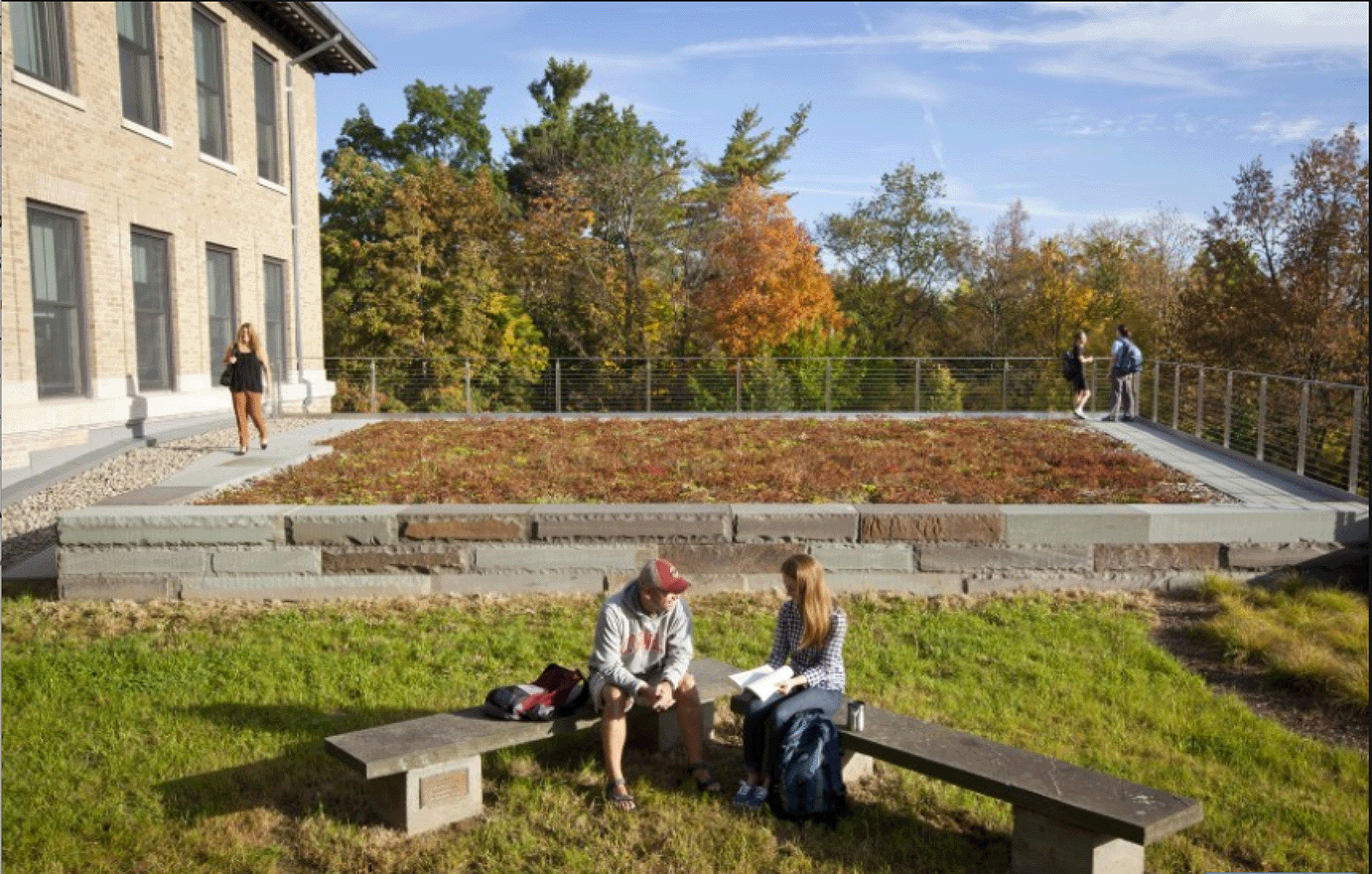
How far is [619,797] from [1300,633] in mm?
5342

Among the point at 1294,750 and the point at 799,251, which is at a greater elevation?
the point at 799,251

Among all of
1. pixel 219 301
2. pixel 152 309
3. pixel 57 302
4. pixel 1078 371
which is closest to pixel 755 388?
pixel 1078 371

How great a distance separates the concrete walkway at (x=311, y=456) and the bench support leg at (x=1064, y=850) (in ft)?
20.2

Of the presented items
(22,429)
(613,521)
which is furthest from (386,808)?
(22,429)

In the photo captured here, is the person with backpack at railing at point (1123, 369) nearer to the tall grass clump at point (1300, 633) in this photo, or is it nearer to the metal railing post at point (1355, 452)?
the metal railing post at point (1355, 452)

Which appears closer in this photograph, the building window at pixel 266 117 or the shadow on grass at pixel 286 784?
the shadow on grass at pixel 286 784

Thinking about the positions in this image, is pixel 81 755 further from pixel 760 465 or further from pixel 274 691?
pixel 760 465

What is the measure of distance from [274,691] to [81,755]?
1191 millimetres

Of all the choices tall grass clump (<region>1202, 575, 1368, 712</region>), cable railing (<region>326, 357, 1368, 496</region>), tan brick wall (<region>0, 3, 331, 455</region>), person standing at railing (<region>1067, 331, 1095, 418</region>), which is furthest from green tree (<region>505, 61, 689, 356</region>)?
tall grass clump (<region>1202, 575, 1368, 712</region>)

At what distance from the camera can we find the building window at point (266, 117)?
22266mm

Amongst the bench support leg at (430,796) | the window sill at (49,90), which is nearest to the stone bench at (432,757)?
the bench support leg at (430,796)

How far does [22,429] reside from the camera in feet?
45.0

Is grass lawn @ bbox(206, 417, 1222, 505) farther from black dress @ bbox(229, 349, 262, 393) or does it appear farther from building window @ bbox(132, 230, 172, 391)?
building window @ bbox(132, 230, 172, 391)

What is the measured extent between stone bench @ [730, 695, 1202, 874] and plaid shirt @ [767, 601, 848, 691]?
0.53m
